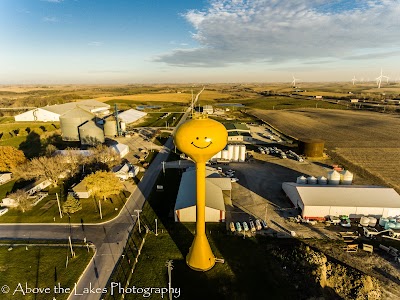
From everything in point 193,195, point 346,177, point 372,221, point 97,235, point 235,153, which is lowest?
point 97,235

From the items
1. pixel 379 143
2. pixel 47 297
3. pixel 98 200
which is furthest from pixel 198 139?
pixel 379 143

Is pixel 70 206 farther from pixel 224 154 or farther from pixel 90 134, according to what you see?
pixel 90 134

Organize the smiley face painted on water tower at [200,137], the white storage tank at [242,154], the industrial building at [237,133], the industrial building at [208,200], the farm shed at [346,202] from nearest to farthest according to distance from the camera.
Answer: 1. the smiley face painted on water tower at [200,137]
2. the industrial building at [208,200]
3. the farm shed at [346,202]
4. the white storage tank at [242,154]
5. the industrial building at [237,133]

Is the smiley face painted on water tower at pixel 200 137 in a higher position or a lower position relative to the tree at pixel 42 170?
higher

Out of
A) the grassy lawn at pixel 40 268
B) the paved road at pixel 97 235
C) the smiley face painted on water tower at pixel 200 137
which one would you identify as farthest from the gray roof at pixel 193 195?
the smiley face painted on water tower at pixel 200 137

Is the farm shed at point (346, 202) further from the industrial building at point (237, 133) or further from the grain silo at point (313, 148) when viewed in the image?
the industrial building at point (237, 133)

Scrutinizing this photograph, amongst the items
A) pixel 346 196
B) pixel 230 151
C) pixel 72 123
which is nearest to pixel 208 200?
pixel 346 196
